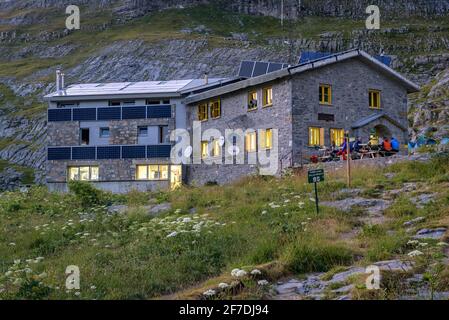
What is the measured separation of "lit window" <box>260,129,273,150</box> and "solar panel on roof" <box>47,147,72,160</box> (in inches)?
569

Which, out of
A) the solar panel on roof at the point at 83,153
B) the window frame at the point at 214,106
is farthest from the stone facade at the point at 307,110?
the solar panel on roof at the point at 83,153

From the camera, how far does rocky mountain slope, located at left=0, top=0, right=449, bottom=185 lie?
9831cm

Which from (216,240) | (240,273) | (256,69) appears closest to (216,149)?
(256,69)

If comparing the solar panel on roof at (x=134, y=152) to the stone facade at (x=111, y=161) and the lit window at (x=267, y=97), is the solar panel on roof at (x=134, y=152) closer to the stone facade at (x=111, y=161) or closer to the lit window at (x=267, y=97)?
the stone facade at (x=111, y=161)

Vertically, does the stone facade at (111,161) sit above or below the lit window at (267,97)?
below

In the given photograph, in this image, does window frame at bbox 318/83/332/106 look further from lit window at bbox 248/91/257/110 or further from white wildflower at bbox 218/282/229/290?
white wildflower at bbox 218/282/229/290

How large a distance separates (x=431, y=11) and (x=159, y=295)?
142m

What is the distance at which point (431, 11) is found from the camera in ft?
470

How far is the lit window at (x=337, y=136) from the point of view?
38.6m

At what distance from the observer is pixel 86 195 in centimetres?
2908

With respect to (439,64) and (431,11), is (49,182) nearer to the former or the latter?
(439,64)

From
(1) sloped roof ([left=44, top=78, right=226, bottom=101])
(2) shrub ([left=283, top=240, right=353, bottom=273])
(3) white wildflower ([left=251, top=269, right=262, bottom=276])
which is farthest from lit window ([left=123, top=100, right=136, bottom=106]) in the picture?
(3) white wildflower ([left=251, top=269, right=262, bottom=276])

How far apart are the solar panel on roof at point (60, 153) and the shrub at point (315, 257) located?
33.0m
